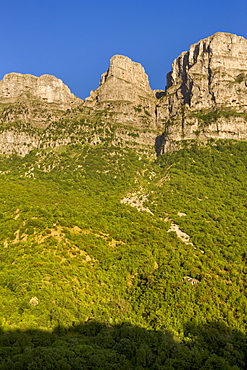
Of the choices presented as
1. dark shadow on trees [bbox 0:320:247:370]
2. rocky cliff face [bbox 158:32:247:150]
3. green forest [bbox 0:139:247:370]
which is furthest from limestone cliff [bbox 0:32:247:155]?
dark shadow on trees [bbox 0:320:247:370]

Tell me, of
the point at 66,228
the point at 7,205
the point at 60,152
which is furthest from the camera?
the point at 60,152

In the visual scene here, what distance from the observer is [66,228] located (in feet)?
214

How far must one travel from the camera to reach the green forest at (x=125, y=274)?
35.9 m

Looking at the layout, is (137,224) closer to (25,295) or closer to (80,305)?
(80,305)

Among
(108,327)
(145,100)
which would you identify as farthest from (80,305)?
(145,100)

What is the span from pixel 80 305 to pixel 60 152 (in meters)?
94.7

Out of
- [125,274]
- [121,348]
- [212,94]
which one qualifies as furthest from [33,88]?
[121,348]

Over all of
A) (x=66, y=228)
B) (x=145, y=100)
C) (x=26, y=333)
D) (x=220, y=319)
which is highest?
(x=145, y=100)

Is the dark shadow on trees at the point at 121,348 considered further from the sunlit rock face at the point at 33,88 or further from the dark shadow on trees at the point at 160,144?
the sunlit rock face at the point at 33,88

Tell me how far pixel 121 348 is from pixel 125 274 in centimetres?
2028

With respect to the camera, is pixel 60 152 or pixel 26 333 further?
pixel 60 152

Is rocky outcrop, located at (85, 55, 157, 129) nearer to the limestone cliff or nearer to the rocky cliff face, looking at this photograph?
the limestone cliff

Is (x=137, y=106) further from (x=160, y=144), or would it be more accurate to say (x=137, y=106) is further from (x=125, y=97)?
(x=160, y=144)

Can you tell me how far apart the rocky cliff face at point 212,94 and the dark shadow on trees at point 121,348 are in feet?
342
